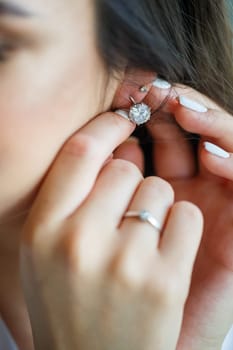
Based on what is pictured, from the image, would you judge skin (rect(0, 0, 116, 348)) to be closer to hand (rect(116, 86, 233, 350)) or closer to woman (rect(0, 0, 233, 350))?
woman (rect(0, 0, 233, 350))

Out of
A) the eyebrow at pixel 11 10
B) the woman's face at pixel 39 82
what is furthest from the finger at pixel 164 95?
the eyebrow at pixel 11 10

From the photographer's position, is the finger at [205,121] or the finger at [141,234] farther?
Answer: the finger at [205,121]

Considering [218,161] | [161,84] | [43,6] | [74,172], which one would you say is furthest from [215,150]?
[43,6]

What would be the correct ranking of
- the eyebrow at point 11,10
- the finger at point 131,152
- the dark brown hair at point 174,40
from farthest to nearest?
1. the finger at point 131,152
2. the dark brown hair at point 174,40
3. the eyebrow at point 11,10

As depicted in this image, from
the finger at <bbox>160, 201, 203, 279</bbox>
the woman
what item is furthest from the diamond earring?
the finger at <bbox>160, 201, 203, 279</bbox>

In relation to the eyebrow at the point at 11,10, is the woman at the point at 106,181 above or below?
below

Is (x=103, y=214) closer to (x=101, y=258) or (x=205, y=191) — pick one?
(x=101, y=258)

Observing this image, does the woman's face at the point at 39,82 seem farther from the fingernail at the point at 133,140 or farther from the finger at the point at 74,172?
the fingernail at the point at 133,140

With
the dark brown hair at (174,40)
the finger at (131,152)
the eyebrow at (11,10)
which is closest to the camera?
the eyebrow at (11,10)
